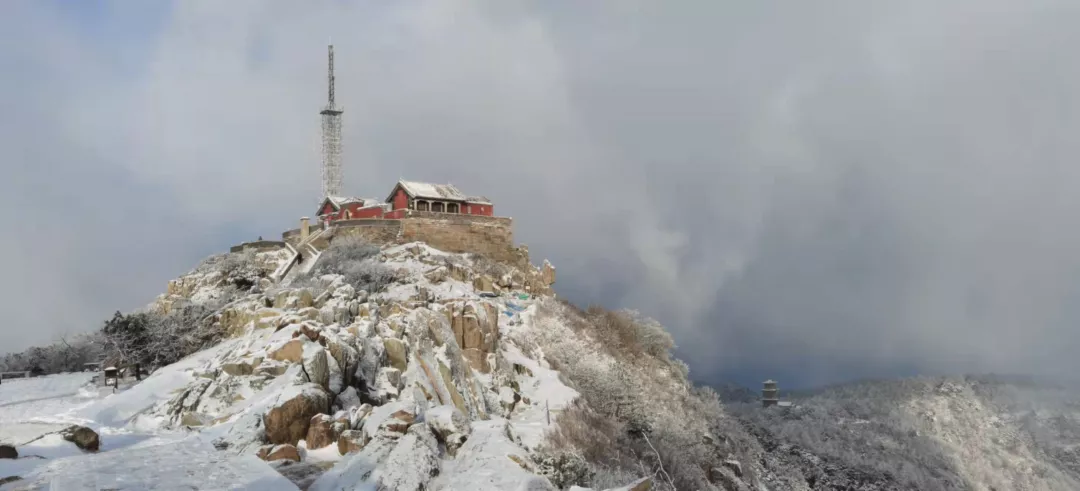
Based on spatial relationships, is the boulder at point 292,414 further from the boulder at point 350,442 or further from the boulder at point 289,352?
the boulder at point 289,352

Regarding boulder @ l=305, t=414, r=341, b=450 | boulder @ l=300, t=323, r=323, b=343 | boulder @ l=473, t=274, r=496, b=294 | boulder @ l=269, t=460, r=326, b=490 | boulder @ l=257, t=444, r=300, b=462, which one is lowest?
boulder @ l=269, t=460, r=326, b=490

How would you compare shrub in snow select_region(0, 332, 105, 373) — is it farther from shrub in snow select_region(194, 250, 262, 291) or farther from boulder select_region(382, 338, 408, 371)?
boulder select_region(382, 338, 408, 371)

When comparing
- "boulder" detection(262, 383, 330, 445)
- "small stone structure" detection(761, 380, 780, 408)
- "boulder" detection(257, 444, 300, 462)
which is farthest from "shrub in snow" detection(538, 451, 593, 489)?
"small stone structure" detection(761, 380, 780, 408)

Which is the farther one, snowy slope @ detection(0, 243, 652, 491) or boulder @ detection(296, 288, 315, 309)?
boulder @ detection(296, 288, 315, 309)

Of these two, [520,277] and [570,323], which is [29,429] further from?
[520,277]

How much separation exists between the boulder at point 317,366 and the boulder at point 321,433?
8.43 ft

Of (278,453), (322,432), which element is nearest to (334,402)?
(322,432)

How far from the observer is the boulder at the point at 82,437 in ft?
35.8

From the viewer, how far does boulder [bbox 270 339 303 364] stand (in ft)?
54.0

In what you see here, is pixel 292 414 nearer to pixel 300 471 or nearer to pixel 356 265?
pixel 300 471

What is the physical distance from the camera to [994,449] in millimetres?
42500

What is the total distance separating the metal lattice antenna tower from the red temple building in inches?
280

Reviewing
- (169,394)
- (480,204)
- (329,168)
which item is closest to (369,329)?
(169,394)

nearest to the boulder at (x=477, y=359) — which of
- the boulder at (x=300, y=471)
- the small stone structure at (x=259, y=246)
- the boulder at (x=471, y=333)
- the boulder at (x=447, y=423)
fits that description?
the boulder at (x=471, y=333)
